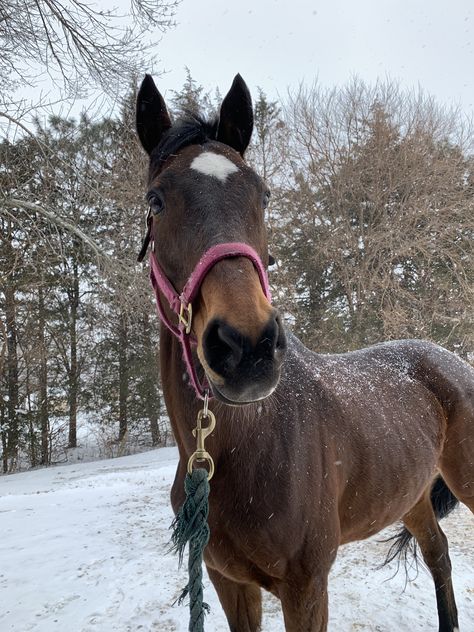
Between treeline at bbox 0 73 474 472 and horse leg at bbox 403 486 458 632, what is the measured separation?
9471 mm

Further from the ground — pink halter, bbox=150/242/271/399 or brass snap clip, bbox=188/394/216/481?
pink halter, bbox=150/242/271/399

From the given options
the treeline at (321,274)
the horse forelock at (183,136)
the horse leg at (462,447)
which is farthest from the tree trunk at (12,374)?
the horse leg at (462,447)

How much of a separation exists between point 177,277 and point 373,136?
14.2 metres

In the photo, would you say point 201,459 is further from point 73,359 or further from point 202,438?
point 73,359

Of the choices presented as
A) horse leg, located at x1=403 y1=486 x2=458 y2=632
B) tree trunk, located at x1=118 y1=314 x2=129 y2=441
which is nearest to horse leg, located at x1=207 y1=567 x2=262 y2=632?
horse leg, located at x1=403 y1=486 x2=458 y2=632

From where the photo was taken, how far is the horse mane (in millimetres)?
1699

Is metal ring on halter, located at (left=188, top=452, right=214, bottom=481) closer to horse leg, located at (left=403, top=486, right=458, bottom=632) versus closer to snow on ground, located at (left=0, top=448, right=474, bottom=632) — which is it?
snow on ground, located at (left=0, top=448, right=474, bottom=632)

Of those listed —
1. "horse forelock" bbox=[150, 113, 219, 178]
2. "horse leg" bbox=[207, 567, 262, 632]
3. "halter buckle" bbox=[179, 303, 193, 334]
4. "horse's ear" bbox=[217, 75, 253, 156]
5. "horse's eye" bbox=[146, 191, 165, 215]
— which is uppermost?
"horse's ear" bbox=[217, 75, 253, 156]

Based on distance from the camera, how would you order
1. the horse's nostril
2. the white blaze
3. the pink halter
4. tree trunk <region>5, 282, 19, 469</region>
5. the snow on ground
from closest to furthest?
the horse's nostril
the pink halter
the white blaze
the snow on ground
tree trunk <region>5, 282, 19, 469</region>

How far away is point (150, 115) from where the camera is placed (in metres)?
1.85

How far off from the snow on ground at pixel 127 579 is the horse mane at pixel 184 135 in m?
2.95

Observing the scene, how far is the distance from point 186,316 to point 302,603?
3.93ft

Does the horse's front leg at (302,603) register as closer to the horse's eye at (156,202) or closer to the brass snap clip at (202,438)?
the brass snap clip at (202,438)

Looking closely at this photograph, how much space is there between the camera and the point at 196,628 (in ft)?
4.58
